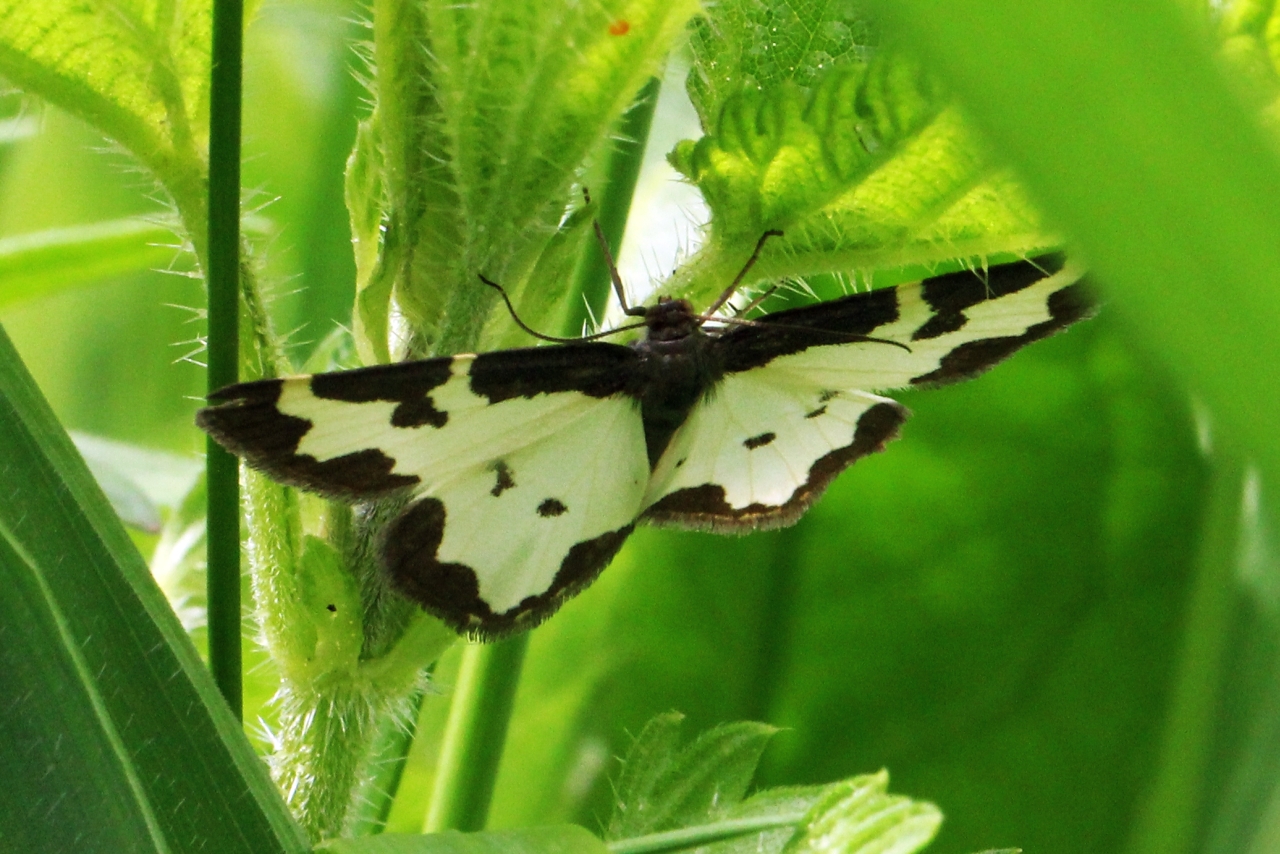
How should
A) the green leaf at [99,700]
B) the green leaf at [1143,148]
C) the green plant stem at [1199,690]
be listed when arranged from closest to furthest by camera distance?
1. the green leaf at [1143,148]
2. the green leaf at [99,700]
3. the green plant stem at [1199,690]

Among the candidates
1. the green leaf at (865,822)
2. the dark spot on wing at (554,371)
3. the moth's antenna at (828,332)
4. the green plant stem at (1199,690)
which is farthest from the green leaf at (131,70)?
the green plant stem at (1199,690)

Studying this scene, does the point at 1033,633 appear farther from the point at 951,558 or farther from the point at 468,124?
the point at 468,124

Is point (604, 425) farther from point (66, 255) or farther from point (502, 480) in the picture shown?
point (66, 255)

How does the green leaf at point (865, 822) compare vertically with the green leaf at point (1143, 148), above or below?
below

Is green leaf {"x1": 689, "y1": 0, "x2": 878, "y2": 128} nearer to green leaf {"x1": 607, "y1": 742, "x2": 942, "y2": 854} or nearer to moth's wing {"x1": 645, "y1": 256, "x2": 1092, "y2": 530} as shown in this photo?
moth's wing {"x1": 645, "y1": 256, "x2": 1092, "y2": 530}

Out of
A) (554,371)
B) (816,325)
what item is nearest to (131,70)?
(554,371)

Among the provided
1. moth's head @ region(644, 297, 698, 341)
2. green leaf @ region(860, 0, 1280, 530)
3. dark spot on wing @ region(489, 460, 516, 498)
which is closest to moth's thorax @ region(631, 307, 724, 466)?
moth's head @ region(644, 297, 698, 341)

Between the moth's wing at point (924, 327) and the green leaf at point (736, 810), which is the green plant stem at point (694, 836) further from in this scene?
the moth's wing at point (924, 327)

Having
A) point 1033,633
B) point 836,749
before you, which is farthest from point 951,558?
point 836,749
